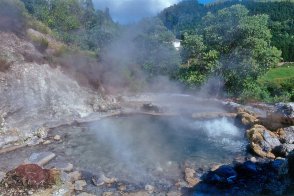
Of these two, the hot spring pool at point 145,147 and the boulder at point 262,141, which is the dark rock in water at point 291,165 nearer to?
the boulder at point 262,141

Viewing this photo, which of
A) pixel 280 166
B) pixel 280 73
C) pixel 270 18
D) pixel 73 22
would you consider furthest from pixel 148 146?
pixel 270 18

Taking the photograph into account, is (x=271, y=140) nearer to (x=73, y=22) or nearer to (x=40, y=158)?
(x=40, y=158)

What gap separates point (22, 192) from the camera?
40.5ft

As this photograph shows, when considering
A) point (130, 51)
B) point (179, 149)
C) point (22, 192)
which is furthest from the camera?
point (130, 51)

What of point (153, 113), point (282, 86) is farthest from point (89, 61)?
point (282, 86)

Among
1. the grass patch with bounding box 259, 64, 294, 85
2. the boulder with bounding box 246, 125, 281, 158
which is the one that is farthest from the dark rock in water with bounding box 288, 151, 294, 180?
the grass patch with bounding box 259, 64, 294, 85

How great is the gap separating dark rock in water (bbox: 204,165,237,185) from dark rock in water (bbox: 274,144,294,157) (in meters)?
3.18

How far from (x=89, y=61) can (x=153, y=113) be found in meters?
6.85

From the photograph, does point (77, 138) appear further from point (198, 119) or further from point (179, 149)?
point (198, 119)

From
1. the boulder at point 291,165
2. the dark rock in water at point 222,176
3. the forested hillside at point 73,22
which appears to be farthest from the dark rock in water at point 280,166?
the forested hillside at point 73,22

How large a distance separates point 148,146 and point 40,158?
5.24 metres

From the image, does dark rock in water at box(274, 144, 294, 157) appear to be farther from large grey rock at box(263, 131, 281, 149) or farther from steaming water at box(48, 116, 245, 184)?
steaming water at box(48, 116, 245, 184)

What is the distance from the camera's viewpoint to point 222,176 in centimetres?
1405

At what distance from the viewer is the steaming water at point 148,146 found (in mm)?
15016
